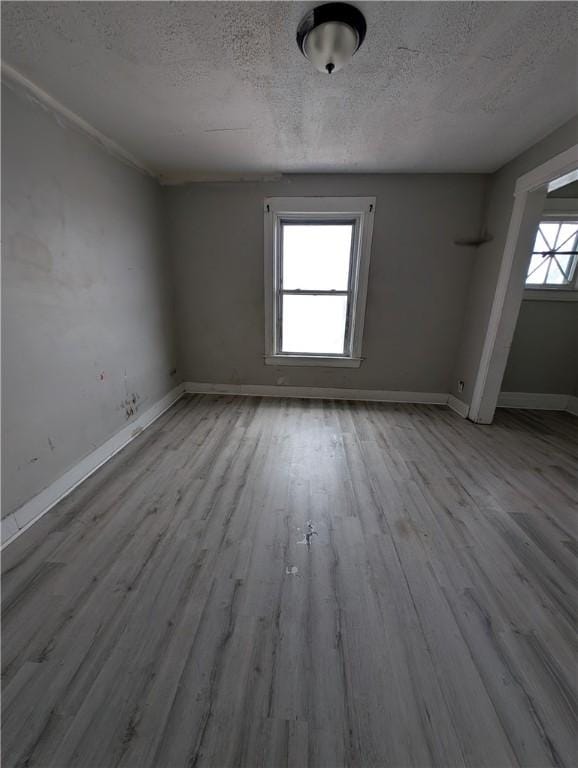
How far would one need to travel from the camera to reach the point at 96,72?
4.81ft

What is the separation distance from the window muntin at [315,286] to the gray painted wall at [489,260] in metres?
1.25

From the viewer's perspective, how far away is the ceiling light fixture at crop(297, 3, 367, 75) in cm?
112

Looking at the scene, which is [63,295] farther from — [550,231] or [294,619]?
[550,231]

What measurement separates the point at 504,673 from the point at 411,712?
383 millimetres

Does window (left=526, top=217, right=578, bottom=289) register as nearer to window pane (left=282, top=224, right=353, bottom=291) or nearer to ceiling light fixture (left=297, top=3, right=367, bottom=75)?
window pane (left=282, top=224, right=353, bottom=291)

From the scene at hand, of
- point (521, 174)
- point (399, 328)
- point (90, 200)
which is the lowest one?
point (399, 328)

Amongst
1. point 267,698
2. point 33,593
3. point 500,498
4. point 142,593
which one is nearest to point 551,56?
point 500,498

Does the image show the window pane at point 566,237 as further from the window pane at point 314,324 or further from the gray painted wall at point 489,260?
the window pane at point 314,324

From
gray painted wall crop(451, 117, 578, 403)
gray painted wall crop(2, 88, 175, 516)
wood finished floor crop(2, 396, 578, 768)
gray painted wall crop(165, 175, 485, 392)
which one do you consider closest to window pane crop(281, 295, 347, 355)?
gray painted wall crop(165, 175, 485, 392)

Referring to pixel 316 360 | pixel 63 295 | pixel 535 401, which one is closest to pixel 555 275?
pixel 535 401

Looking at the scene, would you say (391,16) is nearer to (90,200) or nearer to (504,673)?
(90,200)

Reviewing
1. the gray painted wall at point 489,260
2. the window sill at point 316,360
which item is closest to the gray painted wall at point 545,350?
the gray painted wall at point 489,260

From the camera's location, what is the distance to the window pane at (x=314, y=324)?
3.29 metres

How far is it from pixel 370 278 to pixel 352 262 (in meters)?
0.28
